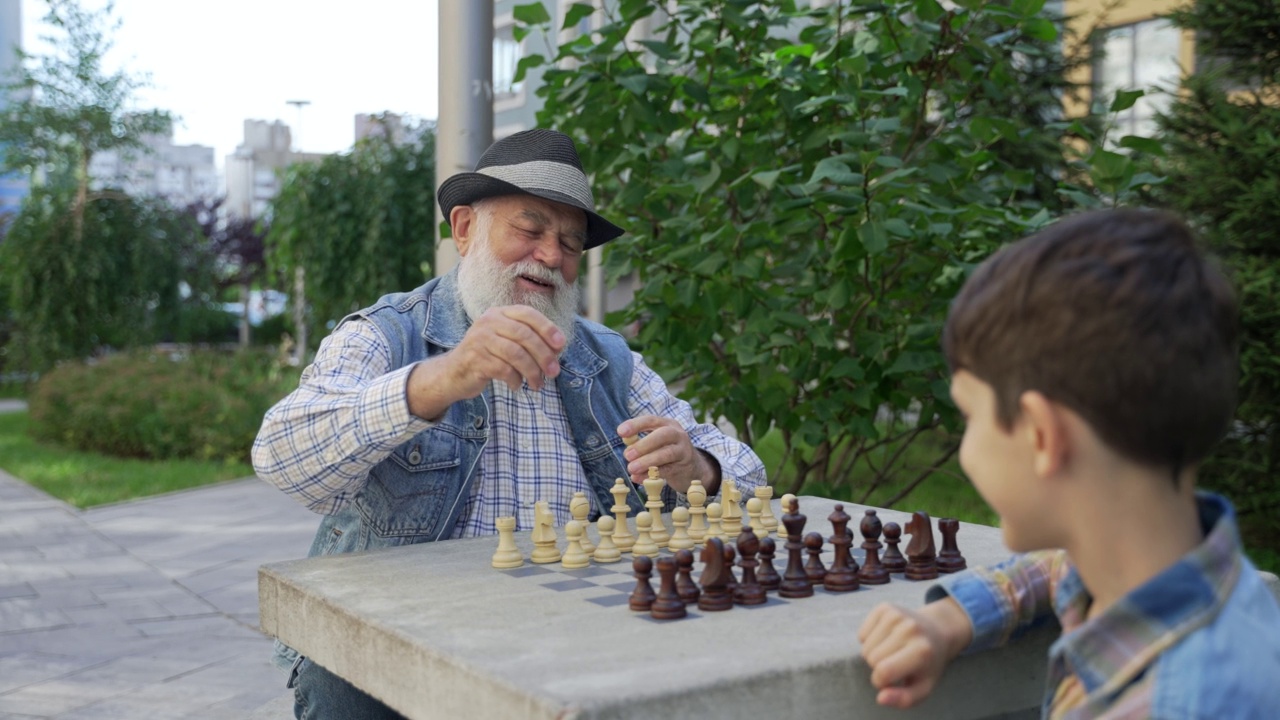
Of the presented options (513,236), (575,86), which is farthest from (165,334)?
(513,236)

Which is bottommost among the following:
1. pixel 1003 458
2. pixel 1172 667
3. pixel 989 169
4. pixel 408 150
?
pixel 1172 667

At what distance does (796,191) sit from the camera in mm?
3609

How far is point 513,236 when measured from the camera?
9.61ft

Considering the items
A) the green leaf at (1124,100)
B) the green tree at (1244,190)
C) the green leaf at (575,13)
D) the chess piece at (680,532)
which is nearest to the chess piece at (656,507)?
the chess piece at (680,532)

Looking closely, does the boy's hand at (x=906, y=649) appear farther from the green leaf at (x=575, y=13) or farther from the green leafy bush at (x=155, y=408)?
the green leafy bush at (x=155, y=408)

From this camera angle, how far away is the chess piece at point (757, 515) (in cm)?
234

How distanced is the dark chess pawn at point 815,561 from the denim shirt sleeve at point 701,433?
93 cm

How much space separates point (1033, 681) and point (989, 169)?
3.19 meters

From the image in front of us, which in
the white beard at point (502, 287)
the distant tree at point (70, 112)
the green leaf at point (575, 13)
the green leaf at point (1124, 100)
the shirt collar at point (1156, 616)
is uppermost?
the distant tree at point (70, 112)

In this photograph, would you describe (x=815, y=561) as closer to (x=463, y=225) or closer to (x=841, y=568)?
(x=841, y=568)

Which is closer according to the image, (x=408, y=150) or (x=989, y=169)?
(x=989, y=169)

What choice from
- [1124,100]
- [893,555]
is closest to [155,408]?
[1124,100]

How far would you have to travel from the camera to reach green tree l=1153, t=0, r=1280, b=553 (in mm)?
5406

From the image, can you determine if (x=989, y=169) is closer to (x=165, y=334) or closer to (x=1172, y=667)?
(x=1172, y=667)
